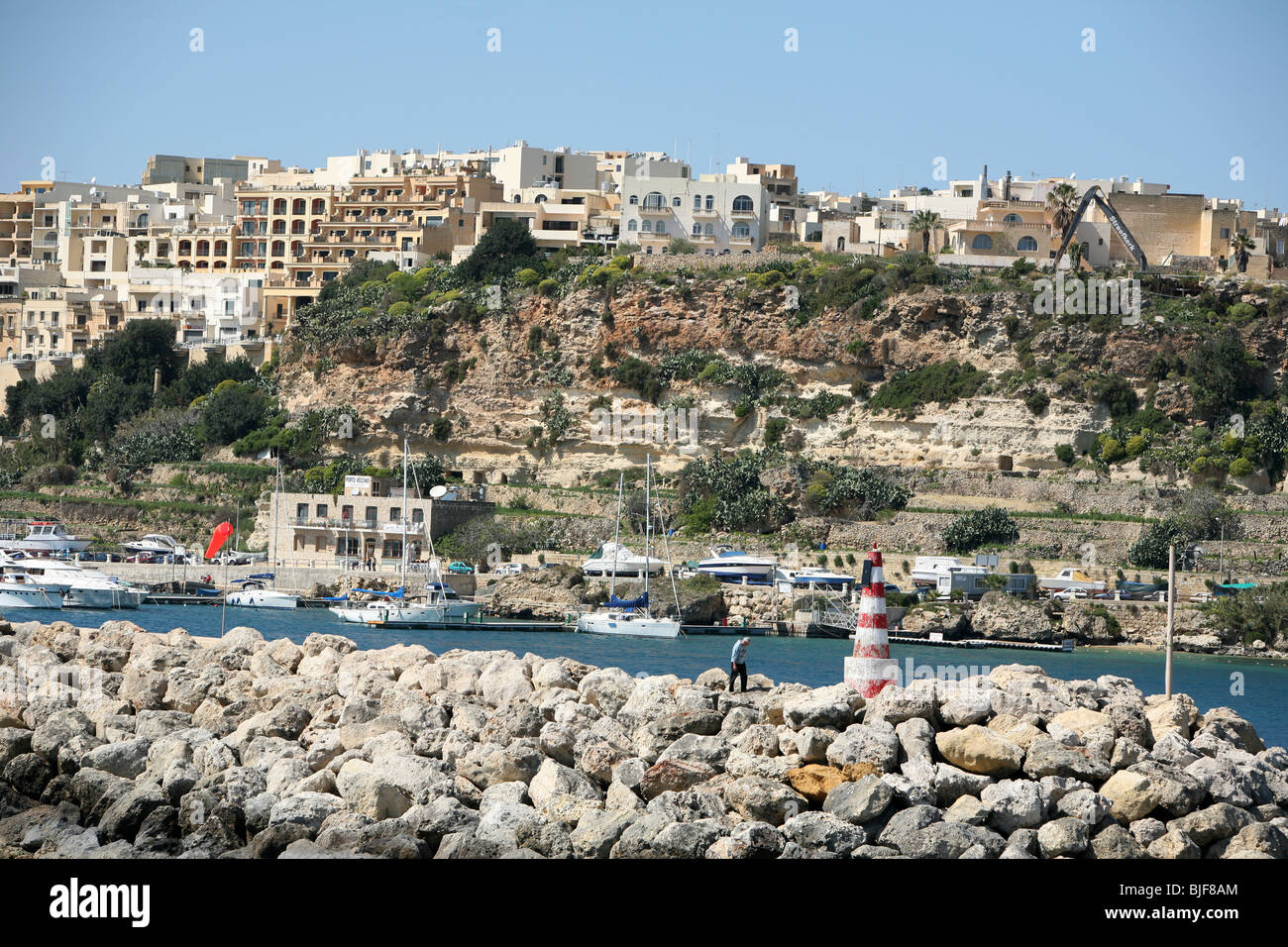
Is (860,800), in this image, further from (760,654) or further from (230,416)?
(230,416)

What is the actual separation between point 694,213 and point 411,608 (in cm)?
2388

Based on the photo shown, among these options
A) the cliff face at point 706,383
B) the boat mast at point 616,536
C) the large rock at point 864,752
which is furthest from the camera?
the cliff face at point 706,383

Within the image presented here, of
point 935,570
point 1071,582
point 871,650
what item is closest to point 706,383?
point 935,570

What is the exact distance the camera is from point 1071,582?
141ft

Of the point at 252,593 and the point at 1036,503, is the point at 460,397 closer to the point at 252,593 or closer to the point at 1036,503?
the point at 252,593

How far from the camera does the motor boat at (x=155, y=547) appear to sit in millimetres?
48906

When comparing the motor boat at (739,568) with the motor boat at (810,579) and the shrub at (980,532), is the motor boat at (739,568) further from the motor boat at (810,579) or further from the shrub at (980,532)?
the shrub at (980,532)

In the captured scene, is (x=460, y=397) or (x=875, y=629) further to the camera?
(x=460, y=397)

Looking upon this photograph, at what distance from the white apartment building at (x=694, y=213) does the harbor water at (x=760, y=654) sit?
21482 mm

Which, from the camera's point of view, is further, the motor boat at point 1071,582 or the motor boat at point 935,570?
the motor boat at point 935,570

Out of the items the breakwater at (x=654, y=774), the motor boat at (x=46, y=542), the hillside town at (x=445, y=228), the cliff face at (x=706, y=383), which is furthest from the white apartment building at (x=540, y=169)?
the breakwater at (x=654, y=774)

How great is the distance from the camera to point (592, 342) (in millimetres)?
56031
